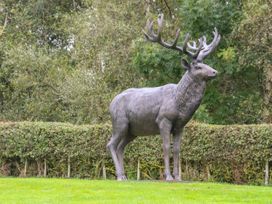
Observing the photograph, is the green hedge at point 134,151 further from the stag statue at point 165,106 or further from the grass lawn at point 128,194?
the grass lawn at point 128,194

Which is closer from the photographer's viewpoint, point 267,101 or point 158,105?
point 158,105

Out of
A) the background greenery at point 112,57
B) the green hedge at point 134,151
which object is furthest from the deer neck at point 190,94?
the background greenery at point 112,57

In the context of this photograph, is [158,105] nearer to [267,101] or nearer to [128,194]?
[128,194]

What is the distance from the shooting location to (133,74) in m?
24.6

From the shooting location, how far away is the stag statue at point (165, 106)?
13.5 metres

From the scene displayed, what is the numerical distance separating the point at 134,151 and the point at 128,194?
7.20 meters

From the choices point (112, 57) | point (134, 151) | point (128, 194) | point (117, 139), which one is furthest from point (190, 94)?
point (112, 57)

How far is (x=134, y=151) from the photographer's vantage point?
18.6 metres

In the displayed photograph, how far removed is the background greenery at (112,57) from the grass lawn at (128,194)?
8.52 meters

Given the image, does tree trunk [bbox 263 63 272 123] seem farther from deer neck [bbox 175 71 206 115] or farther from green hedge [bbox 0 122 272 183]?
deer neck [bbox 175 71 206 115]

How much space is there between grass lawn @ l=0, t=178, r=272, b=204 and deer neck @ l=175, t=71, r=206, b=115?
1655 millimetres

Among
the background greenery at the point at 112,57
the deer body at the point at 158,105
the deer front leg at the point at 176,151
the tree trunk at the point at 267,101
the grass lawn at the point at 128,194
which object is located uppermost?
the background greenery at the point at 112,57

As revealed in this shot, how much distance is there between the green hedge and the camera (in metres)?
16.7

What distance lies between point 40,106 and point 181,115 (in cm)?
1569
